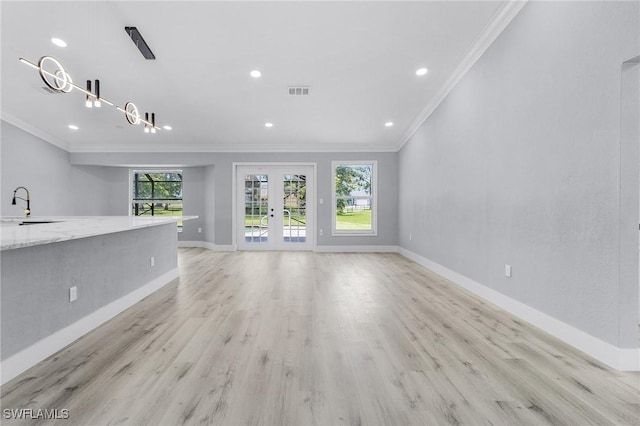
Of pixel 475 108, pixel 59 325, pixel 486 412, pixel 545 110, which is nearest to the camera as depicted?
pixel 486 412

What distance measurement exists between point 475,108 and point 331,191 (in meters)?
3.86

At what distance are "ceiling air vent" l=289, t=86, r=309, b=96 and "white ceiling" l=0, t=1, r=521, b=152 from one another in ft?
0.34

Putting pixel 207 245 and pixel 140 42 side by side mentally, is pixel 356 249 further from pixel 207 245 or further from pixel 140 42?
pixel 140 42

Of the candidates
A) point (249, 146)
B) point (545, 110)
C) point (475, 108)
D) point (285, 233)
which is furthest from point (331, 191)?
point (545, 110)

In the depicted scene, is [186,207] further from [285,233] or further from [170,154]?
[285,233]

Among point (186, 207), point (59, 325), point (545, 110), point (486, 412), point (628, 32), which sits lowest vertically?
point (486, 412)

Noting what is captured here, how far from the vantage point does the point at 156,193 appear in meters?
7.71

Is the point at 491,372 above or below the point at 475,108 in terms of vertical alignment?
below

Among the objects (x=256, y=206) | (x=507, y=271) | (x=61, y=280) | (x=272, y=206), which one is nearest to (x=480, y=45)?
(x=507, y=271)

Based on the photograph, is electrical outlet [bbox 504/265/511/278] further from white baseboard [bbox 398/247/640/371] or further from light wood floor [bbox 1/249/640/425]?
light wood floor [bbox 1/249/640/425]

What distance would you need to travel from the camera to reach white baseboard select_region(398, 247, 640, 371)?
5.72 feet

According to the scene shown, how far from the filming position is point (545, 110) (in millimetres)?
2318

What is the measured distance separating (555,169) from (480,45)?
178 centimetres

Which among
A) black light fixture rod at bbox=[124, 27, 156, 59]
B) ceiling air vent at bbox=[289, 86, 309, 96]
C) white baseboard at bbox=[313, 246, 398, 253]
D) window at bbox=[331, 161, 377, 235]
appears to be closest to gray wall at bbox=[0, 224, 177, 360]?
black light fixture rod at bbox=[124, 27, 156, 59]
